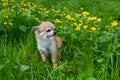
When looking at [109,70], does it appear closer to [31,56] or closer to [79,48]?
[79,48]

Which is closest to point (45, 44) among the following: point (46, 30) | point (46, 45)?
point (46, 45)

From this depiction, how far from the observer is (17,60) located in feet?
15.2

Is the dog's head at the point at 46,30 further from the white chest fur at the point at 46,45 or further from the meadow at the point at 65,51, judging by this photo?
the meadow at the point at 65,51

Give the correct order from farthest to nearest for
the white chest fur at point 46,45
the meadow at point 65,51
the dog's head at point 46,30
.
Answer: the white chest fur at point 46,45 < the dog's head at point 46,30 < the meadow at point 65,51

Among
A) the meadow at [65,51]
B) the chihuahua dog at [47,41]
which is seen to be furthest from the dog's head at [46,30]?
the meadow at [65,51]

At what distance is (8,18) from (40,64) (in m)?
1.50

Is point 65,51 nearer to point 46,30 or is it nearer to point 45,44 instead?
point 45,44

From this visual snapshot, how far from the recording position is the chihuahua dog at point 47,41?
483 centimetres

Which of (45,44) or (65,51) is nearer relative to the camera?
(45,44)

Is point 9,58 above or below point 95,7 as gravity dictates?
above

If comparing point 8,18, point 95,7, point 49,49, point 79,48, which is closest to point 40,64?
point 49,49

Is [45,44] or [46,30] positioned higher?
[46,30]

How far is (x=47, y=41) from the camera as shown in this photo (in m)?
4.93

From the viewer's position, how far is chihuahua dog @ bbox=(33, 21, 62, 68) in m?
4.83
